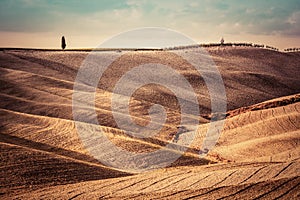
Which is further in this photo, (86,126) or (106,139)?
(86,126)

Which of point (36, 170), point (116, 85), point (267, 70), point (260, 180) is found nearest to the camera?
point (260, 180)

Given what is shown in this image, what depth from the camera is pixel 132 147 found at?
591 inches

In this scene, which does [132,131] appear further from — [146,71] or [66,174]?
[146,71]

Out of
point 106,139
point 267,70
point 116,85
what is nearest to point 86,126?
point 106,139

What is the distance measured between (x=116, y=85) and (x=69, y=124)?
1650 cm

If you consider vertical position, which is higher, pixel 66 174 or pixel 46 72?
pixel 46 72

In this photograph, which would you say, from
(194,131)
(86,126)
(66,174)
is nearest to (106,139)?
(86,126)

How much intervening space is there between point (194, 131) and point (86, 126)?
6320 mm

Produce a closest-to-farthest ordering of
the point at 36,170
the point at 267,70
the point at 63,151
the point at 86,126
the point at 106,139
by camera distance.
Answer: the point at 36,170, the point at 63,151, the point at 106,139, the point at 86,126, the point at 267,70

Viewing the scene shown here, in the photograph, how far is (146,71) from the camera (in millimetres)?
41688

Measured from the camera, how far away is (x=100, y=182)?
10.3 meters

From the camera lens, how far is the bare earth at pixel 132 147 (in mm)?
8586

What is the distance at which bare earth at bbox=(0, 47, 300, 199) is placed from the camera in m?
8.59

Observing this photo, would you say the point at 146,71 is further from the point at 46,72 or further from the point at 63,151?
the point at 63,151
